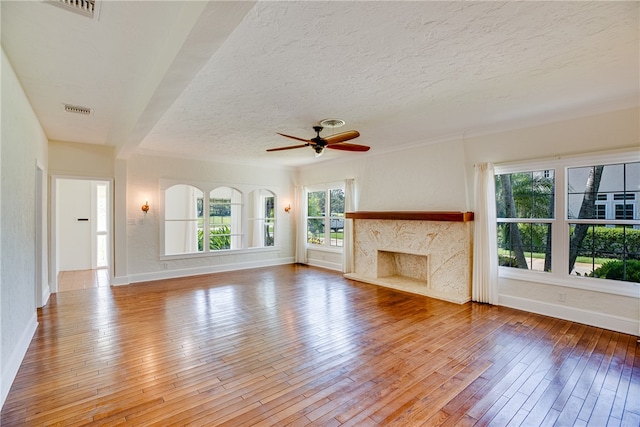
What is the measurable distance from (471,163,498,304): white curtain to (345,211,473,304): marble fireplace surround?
0.15 meters

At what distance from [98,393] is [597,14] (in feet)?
15.4

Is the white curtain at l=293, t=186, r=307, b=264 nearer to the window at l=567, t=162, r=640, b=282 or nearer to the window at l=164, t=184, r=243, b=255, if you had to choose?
the window at l=164, t=184, r=243, b=255

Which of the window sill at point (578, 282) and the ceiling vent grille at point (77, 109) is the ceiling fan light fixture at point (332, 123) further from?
the window sill at point (578, 282)

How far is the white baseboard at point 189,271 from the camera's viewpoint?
6262 mm

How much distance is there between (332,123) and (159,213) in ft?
14.9

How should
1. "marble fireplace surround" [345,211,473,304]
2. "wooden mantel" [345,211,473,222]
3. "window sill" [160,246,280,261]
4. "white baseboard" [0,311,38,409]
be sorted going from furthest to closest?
"window sill" [160,246,280,261] → "marble fireplace surround" [345,211,473,304] → "wooden mantel" [345,211,473,222] → "white baseboard" [0,311,38,409]

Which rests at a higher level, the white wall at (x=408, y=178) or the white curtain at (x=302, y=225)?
the white wall at (x=408, y=178)

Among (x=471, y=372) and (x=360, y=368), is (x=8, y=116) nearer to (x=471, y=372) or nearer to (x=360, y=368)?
(x=360, y=368)

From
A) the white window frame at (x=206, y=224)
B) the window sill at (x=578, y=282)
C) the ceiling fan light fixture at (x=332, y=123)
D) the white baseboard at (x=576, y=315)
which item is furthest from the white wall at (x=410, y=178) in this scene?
the white window frame at (x=206, y=224)

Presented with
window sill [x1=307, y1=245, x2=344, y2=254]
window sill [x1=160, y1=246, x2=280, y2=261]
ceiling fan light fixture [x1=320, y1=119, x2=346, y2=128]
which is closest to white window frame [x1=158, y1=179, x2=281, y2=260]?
window sill [x1=160, y1=246, x2=280, y2=261]

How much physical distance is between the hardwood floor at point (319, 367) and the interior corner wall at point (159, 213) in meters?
1.66

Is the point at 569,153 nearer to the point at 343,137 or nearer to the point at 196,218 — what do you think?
the point at 343,137

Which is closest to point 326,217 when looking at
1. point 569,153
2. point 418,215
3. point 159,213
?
point 418,215

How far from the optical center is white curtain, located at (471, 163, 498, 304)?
15.9ft
